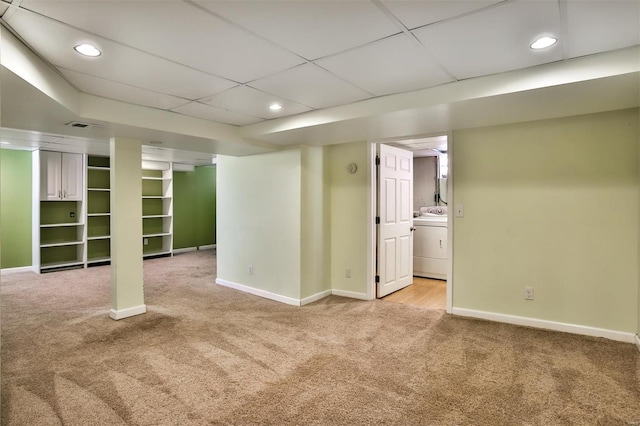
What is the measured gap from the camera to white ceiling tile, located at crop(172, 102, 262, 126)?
323cm

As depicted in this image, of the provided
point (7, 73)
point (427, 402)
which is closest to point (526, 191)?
point (427, 402)

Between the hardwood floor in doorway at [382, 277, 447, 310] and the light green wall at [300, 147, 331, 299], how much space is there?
0.92 metres

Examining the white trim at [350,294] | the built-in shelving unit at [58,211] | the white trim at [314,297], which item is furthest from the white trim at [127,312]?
the built-in shelving unit at [58,211]

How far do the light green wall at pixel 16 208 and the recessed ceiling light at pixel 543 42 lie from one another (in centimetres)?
772

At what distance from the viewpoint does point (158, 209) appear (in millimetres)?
7992

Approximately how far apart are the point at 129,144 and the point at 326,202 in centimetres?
242

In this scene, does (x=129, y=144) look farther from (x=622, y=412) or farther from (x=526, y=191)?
(x=622, y=412)

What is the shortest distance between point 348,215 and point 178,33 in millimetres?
3115

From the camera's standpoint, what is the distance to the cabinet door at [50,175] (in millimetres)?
5930

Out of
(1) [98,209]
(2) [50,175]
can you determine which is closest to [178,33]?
(2) [50,175]

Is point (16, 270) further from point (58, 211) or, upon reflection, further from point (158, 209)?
point (158, 209)

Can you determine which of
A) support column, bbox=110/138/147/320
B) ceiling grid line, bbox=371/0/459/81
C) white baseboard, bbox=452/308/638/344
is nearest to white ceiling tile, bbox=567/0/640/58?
ceiling grid line, bbox=371/0/459/81

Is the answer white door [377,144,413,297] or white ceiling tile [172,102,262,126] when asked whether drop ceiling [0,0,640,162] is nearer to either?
white ceiling tile [172,102,262,126]

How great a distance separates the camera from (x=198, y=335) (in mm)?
3275
